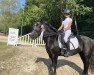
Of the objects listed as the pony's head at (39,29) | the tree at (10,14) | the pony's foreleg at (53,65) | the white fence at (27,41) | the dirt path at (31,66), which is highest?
the pony's head at (39,29)

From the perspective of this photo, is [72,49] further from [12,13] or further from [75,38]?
[12,13]

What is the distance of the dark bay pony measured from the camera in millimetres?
11586

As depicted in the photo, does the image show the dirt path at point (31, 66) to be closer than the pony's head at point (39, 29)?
Answer: No

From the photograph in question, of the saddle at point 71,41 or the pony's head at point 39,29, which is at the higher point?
the pony's head at point 39,29

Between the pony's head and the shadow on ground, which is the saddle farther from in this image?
the shadow on ground

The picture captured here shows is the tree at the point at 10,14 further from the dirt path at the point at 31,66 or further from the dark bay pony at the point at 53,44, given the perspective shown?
the dark bay pony at the point at 53,44

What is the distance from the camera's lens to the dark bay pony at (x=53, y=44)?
38.0 ft

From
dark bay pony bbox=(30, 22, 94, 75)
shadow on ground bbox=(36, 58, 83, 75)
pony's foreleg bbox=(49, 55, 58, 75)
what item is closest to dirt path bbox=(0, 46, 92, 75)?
shadow on ground bbox=(36, 58, 83, 75)

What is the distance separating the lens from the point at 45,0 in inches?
1168

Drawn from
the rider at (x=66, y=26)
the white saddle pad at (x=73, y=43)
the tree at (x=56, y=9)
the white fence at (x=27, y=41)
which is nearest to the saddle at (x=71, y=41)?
the white saddle pad at (x=73, y=43)

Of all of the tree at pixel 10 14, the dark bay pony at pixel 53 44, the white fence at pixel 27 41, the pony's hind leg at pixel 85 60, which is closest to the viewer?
the dark bay pony at pixel 53 44

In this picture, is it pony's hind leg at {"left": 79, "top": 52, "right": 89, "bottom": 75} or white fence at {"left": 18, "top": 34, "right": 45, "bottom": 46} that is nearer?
pony's hind leg at {"left": 79, "top": 52, "right": 89, "bottom": 75}

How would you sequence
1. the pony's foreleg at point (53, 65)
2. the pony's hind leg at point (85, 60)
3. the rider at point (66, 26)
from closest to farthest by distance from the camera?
the rider at point (66, 26)
the pony's foreleg at point (53, 65)
the pony's hind leg at point (85, 60)

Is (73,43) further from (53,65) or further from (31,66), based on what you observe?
(31,66)
